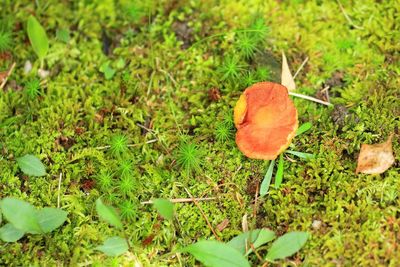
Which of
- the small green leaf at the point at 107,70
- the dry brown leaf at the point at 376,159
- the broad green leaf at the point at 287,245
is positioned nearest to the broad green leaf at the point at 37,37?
the small green leaf at the point at 107,70

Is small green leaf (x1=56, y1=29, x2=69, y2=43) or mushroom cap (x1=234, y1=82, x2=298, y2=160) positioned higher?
small green leaf (x1=56, y1=29, x2=69, y2=43)

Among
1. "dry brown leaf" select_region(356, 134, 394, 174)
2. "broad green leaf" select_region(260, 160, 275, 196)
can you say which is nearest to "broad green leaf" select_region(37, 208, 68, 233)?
"broad green leaf" select_region(260, 160, 275, 196)

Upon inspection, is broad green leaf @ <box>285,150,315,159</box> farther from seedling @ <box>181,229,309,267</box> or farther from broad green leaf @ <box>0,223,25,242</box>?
broad green leaf @ <box>0,223,25,242</box>

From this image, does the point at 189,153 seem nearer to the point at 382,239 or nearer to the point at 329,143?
the point at 329,143

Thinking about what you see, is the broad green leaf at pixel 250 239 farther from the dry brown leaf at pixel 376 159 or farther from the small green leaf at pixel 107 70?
the small green leaf at pixel 107 70

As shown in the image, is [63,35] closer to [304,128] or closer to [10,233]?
[10,233]

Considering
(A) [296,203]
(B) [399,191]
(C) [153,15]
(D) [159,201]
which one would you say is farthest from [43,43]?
(B) [399,191]

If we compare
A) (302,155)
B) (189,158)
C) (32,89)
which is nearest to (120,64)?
(32,89)
